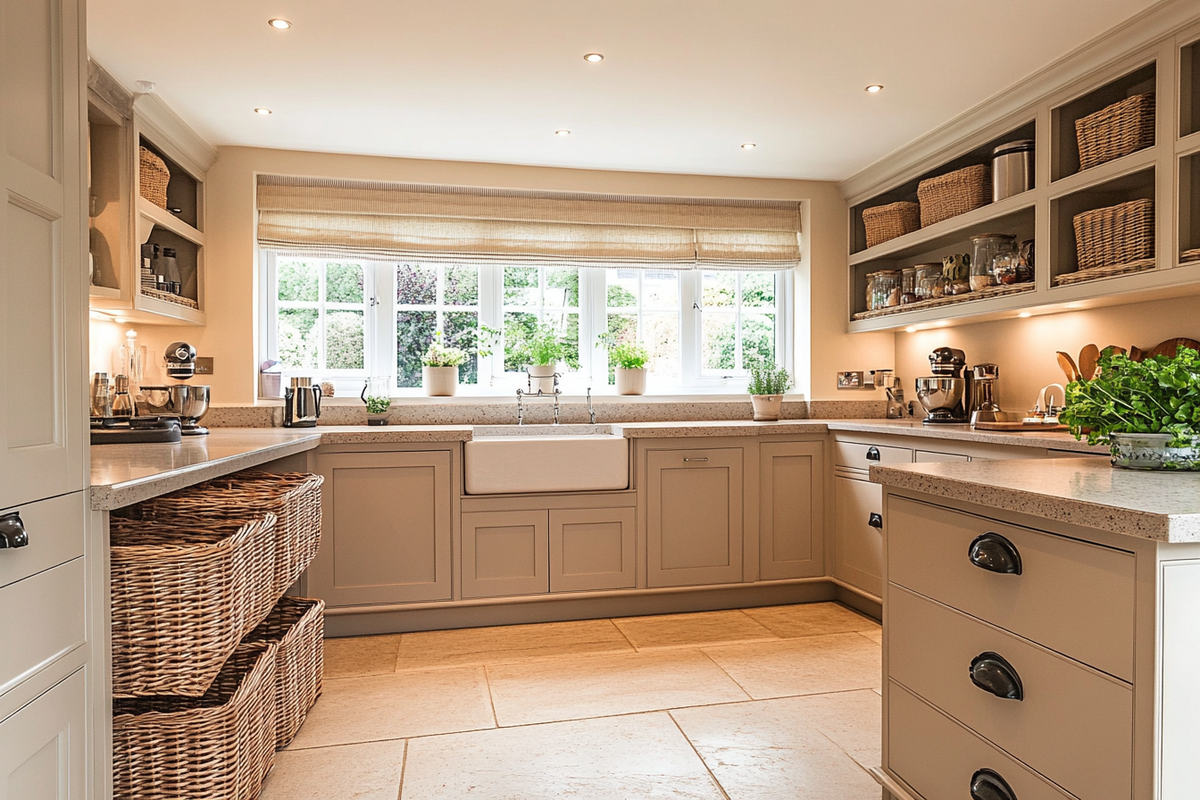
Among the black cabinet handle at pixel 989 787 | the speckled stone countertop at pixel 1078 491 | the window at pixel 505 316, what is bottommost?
the black cabinet handle at pixel 989 787

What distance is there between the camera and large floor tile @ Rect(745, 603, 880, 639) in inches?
136

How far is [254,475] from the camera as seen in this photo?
8.71 ft

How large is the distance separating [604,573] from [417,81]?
2.26 meters

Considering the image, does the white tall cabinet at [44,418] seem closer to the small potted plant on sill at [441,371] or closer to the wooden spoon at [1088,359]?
the small potted plant on sill at [441,371]

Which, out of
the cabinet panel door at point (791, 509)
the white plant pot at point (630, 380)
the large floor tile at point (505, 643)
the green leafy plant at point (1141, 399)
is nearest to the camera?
the green leafy plant at point (1141, 399)

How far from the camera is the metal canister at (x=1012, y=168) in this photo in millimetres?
3105

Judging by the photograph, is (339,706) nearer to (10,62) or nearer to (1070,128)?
(10,62)

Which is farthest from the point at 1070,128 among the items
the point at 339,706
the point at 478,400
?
the point at 339,706

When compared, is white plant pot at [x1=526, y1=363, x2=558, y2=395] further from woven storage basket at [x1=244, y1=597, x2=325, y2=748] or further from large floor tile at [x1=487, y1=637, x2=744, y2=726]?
woven storage basket at [x1=244, y1=597, x2=325, y2=748]

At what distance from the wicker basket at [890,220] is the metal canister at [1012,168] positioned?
72cm

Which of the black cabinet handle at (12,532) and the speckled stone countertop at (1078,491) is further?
A: the black cabinet handle at (12,532)

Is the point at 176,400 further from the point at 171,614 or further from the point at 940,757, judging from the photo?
the point at 940,757

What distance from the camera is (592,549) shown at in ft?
11.9

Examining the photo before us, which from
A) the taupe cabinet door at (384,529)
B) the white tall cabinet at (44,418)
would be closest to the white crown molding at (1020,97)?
the taupe cabinet door at (384,529)
